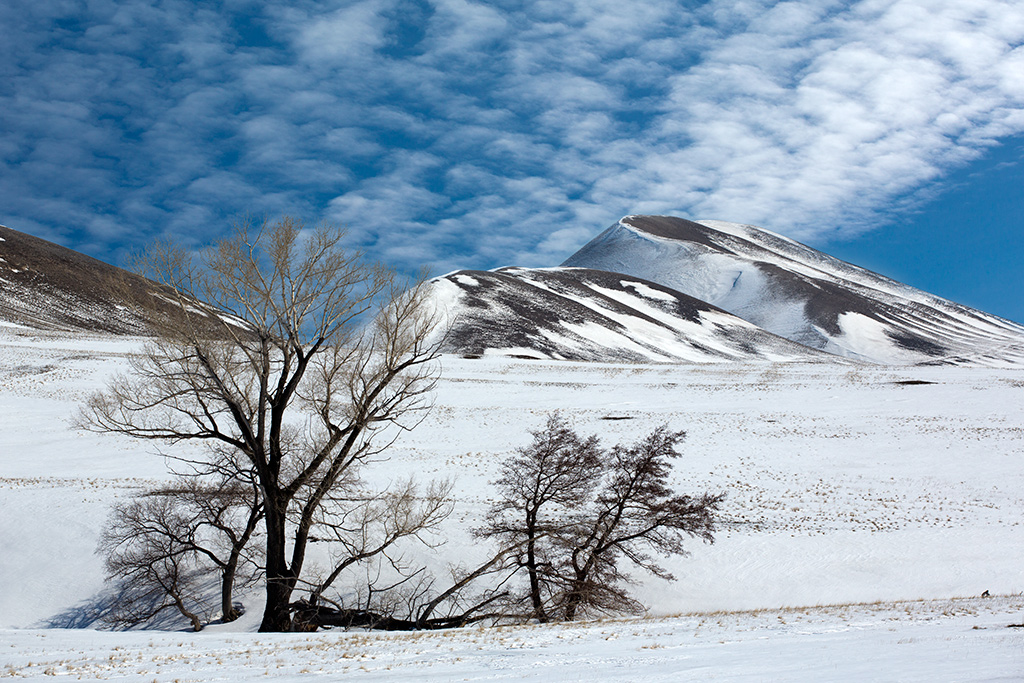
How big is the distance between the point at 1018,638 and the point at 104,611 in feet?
65.2

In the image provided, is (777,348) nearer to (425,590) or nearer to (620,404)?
(620,404)

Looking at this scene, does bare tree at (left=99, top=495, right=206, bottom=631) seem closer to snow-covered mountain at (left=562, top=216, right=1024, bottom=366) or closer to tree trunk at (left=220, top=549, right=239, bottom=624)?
tree trunk at (left=220, top=549, right=239, bottom=624)

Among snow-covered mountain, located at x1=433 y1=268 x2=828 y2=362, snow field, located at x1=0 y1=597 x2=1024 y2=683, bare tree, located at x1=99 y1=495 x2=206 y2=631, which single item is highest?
snow-covered mountain, located at x1=433 y1=268 x2=828 y2=362

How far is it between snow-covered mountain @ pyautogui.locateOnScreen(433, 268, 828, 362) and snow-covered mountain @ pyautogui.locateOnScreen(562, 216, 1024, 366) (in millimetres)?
19777

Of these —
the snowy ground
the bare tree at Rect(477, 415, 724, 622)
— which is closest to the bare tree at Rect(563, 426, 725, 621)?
the bare tree at Rect(477, 415, 724, 622)

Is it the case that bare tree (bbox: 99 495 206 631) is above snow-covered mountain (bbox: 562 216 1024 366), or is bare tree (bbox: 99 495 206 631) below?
below

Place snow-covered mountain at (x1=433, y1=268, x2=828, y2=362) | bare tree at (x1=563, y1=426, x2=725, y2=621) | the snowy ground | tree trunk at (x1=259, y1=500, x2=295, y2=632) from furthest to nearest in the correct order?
1. snow-covered mountain at (x1=433, y1=268, x2=828, y2=362)
2. bare tree at (x1=563, y1=426, x2=725, y2=621)
3. tree trunk at (x1=259, y1=500, x2=295, y2=632)
4. the snowy ground

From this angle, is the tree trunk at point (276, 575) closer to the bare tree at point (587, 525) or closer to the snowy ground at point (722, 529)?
the snowy ground at point (722, 529)

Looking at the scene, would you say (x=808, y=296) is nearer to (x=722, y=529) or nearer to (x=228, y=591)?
(x=722, y=529)

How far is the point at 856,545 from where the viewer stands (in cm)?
1998

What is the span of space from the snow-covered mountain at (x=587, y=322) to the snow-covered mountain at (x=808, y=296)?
64.9 feet

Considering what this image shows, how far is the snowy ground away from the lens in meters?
7.62

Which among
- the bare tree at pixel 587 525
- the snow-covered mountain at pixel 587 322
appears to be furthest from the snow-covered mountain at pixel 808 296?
the bare tree at pixel 587 525

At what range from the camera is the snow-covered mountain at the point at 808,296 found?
113 m
